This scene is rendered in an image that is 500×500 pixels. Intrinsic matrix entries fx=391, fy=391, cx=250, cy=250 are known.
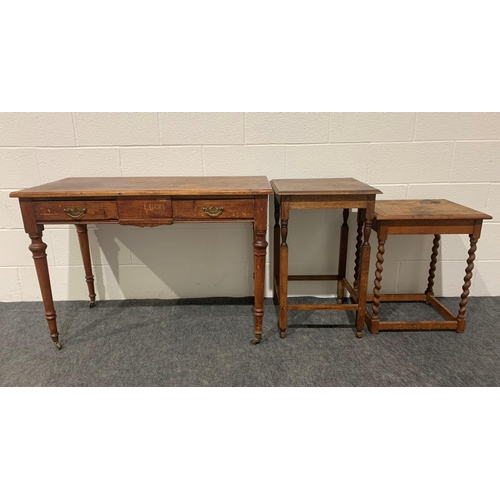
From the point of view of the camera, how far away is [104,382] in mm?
1797

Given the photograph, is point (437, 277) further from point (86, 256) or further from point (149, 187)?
point (86, 256)

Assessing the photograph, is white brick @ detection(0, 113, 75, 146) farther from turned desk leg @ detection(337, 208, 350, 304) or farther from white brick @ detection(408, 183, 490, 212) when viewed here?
white brick @ detection(408, 183, 490, 212)

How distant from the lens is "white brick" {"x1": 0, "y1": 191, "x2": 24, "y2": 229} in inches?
93.4

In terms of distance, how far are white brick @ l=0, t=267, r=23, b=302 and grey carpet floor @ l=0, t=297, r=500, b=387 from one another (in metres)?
0.07

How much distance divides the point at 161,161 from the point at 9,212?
1.00 meters

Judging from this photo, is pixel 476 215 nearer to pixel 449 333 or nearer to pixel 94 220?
pixel 449 333

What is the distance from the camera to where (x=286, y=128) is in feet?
7.48

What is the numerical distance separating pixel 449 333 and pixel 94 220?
1951 millimetres

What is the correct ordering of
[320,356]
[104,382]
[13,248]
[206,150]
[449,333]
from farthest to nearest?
[13,248], [206,150], [449,333], [320,356], [104,382]

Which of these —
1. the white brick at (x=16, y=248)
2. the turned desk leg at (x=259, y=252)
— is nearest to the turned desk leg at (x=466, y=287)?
the turned desk leg at (x=259, y=252)

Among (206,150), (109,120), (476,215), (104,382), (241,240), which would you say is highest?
(109,120)

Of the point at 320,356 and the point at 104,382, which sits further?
the point at 320,356

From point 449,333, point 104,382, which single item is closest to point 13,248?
point 104,382

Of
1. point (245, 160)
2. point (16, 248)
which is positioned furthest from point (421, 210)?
point (16, 248)
